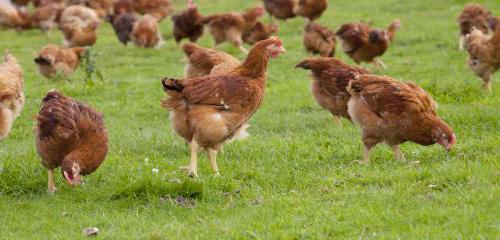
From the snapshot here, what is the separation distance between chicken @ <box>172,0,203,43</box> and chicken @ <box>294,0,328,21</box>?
2931 millimetres

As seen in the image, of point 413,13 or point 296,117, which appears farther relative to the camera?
point 413,13

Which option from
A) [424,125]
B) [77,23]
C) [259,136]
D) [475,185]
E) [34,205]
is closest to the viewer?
[475,185]

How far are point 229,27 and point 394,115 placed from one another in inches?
403

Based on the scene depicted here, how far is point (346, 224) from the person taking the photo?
20.8 feet

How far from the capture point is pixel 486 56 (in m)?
12.9

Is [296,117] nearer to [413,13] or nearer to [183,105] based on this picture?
[183,105]

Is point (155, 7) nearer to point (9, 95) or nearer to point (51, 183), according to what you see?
point (9, 95)

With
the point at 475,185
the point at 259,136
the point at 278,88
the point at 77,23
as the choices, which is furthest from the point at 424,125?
the point at 77,23

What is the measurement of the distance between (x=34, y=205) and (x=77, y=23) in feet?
45.4

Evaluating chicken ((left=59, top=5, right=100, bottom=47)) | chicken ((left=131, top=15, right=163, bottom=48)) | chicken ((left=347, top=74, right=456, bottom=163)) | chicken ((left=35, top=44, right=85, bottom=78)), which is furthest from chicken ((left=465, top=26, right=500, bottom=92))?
chicken ((left=59, top=5, right=100, bottom=47))

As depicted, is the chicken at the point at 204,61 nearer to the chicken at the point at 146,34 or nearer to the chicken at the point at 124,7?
the chicken at the point at 146,34

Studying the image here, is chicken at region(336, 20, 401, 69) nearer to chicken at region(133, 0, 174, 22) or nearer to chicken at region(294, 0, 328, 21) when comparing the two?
chicken at region(294, 0, 328, 21)

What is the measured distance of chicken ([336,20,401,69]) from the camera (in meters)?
15.3

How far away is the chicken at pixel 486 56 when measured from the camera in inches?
505
